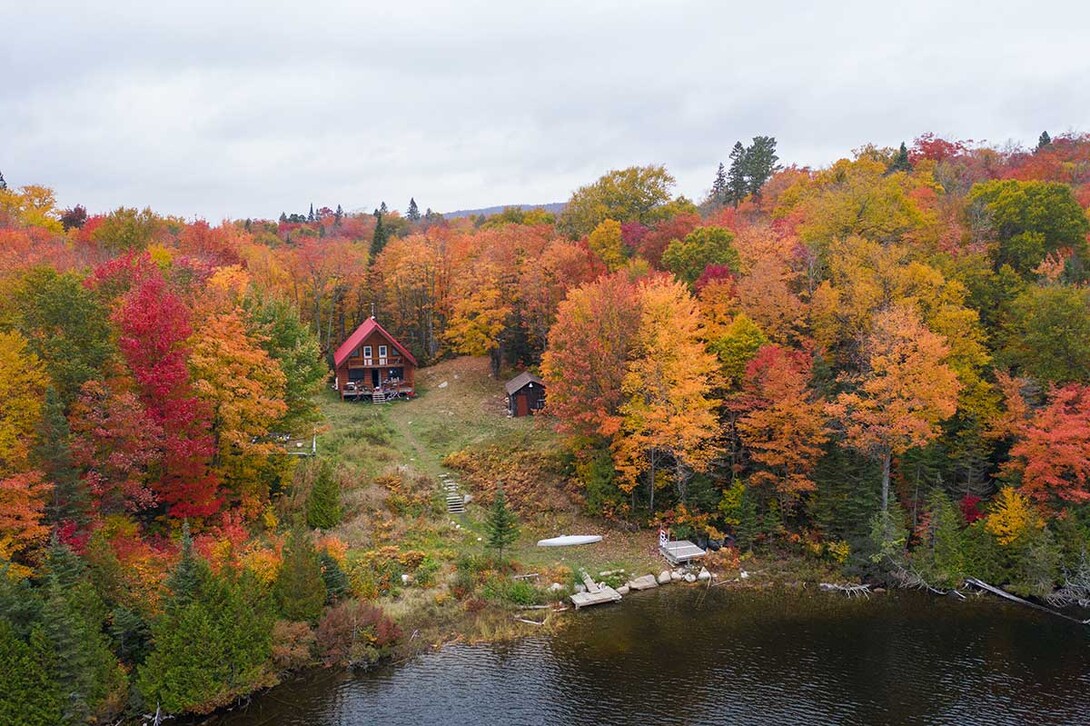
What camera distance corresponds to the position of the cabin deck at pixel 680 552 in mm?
34031

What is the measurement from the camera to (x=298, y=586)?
25.7m

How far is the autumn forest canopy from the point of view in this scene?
2342cm

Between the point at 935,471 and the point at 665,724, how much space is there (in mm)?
21697

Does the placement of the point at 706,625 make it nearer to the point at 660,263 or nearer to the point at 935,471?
the point at 935,471

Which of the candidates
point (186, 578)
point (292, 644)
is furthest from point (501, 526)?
point (186, 578)

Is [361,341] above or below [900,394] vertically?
above

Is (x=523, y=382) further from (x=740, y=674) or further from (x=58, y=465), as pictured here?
(x=58, y=465)

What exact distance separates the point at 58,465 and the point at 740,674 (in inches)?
1037

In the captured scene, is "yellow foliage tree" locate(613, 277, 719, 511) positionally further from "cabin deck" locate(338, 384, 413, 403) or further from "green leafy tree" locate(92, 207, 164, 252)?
"green leafy tree" locate(92, 207, 164, 252)

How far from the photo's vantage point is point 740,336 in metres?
37.6

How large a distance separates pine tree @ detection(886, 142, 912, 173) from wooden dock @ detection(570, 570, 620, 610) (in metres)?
63.6

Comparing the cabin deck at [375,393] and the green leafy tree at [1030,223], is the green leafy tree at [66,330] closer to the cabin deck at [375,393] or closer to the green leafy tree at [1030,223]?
the cabin deck at [375,393]

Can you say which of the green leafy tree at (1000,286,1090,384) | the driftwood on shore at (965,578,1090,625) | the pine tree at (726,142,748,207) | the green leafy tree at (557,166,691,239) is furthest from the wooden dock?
the pine tree at (726,142,748,207)

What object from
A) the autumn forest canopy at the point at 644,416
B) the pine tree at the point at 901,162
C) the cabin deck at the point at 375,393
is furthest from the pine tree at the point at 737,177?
the cabin deck at the point at 375,393
